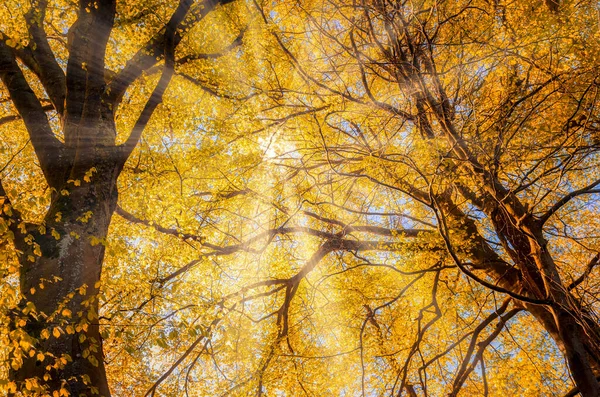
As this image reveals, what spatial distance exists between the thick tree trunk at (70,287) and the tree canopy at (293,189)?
0.8 inches

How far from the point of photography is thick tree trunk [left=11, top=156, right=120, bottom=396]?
2666 mm

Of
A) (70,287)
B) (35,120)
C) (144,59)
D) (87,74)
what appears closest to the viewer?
(70,287)

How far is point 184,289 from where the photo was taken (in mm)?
6090

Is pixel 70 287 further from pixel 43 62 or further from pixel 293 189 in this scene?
pixel 293 189

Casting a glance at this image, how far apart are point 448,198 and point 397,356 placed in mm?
4452

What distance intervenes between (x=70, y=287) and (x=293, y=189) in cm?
447

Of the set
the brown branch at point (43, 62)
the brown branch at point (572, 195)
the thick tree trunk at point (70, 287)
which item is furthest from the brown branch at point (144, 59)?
the brown branch at point (572, 195)

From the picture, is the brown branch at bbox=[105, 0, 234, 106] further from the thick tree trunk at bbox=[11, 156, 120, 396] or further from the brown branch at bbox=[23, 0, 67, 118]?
the thick tree trunk at bbox=[11, 156, 120, 396]

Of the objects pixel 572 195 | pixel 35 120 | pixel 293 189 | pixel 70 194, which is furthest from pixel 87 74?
pixel 572 195

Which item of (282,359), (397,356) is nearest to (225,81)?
(282,359)

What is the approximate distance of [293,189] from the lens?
6988 millimetres

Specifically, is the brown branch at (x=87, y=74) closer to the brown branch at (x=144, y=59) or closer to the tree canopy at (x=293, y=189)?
the tree canopy at (x=293, y=189)

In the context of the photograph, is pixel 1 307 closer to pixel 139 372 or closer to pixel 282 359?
pixel 282 359

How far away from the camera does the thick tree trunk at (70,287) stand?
2.67 meters
